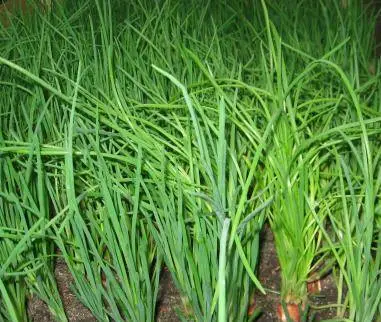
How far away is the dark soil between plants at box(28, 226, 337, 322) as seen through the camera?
73cm

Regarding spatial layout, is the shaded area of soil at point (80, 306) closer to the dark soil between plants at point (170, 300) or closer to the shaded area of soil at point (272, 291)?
the dark soil between plants at point (170, 300)

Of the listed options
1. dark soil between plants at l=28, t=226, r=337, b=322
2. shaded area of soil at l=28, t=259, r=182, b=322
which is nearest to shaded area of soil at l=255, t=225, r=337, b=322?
dark soil between plants at l=28, t=226, r=337, b=322

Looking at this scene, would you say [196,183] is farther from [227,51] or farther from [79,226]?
[227,51]

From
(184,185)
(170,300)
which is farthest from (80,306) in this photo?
(184,185)

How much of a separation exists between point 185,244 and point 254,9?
2.23ft

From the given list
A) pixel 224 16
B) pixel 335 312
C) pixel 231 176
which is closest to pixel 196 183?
pixel 231 176

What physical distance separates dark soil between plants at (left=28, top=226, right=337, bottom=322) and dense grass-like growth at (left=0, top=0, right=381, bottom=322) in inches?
0.9

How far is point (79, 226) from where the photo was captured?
2.02 ft

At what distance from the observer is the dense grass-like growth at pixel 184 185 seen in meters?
0.61

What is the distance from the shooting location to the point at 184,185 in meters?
0.66

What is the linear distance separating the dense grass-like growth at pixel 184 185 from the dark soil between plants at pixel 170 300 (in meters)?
0.02

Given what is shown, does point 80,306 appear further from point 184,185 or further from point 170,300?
point 184,185

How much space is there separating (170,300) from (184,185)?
0.66 feet

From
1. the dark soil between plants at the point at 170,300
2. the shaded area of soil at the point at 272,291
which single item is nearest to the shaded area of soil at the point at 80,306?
the dark soil between plants at the point at 170,300
